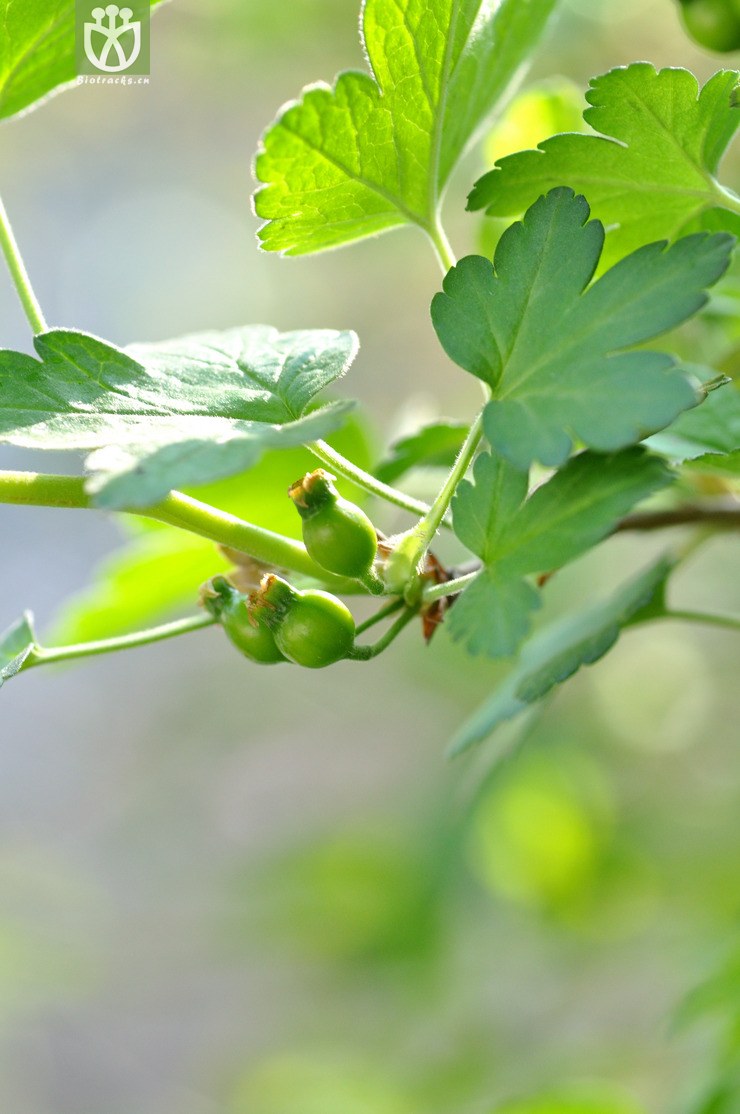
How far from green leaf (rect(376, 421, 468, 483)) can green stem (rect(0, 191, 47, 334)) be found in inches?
8.0

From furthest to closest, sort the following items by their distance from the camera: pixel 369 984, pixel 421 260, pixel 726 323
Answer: pixel 421 260
pixel 369 984
pixel 726 323

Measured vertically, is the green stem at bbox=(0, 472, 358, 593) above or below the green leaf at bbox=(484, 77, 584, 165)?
below

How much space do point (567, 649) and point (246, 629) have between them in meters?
0.13

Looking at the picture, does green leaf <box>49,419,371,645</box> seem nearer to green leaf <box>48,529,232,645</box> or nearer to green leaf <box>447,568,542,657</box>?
green leaf <box>48,529,232,645</box>

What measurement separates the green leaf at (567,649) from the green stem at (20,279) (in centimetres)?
21

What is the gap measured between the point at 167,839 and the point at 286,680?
633mm

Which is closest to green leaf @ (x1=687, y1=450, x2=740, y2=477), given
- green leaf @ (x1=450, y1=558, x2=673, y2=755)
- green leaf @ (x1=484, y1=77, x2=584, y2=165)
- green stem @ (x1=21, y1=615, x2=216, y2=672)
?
green leaf @ (x1=450, y1=558, x2=673, y2=755)

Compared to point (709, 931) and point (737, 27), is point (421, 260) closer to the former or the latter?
point (709, 931)

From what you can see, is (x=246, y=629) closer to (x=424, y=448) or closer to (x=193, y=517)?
(x=193, y=517)

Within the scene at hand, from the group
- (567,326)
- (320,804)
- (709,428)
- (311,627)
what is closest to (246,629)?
(311,627)

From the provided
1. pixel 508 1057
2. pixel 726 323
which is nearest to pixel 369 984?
pixel 508 1057

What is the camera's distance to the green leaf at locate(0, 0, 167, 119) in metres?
0.40

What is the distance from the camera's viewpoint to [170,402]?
0.34 m

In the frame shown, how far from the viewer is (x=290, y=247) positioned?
39 cm
